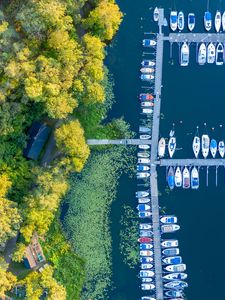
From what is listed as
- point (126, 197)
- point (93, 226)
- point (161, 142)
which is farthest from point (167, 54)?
point (93, 226)

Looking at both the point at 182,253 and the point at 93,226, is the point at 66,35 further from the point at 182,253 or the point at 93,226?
the point at 182,253

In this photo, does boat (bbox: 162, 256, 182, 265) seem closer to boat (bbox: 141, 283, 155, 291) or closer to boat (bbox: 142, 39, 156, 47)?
boat (bbox: 141, 283, 155, 291)

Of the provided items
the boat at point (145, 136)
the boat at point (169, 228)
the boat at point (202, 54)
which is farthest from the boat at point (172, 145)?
the boat at point (202, 54)

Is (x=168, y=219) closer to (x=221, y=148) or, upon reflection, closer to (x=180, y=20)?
(x=221, y=148)

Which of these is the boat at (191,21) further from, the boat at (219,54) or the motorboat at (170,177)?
the motorboat at (170,177)

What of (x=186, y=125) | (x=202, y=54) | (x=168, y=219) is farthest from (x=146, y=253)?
(x=202, y=54)

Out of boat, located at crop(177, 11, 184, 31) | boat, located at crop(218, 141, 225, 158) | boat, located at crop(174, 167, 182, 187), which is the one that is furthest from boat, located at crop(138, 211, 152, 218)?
boat, located at crop(177, 11, 184, 31)
